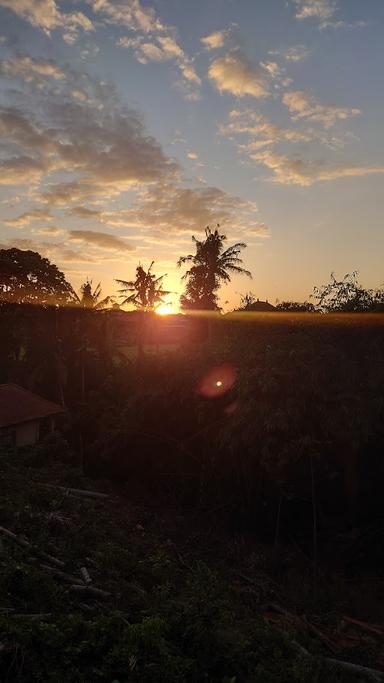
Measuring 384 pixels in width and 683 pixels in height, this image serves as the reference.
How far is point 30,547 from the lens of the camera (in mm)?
7559

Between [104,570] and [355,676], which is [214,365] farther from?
[355,676]

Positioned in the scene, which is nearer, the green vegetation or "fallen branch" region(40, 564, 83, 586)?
the green vegetation

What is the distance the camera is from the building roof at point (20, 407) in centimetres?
2020

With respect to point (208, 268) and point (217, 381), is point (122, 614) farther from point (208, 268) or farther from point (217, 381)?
point (208, 268)

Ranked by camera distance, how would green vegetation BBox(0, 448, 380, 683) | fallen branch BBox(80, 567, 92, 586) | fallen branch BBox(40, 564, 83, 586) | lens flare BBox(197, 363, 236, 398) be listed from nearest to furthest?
green vegetation BBox(0, 448, 380, 683) < fallen branch BBox(40, 564, 83, 586) < fallen branch BBox(80, 567, 92, 586) < lens flare BBox(197, 363, 236, 398)

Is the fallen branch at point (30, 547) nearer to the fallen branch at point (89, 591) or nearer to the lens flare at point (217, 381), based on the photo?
the fallen branch at point (89, 591)

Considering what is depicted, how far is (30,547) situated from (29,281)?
2463 centimetres

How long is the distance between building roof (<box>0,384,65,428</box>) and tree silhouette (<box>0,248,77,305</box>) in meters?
7.93

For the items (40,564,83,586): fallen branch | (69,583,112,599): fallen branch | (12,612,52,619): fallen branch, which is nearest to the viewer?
(12,612,52,619): fallen branch

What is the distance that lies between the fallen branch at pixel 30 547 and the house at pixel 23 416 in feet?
41.6

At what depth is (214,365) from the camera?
14812mm

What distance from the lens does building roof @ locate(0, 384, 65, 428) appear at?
20.2 meters

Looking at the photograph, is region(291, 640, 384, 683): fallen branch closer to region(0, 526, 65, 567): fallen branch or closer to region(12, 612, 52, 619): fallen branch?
region(12, 612, 52, 619): fallen branch

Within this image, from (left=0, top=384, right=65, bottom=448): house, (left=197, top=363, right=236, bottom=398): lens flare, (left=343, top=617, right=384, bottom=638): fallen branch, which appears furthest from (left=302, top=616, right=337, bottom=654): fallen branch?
(left=0, top=384, right=65, bottom=448): house
